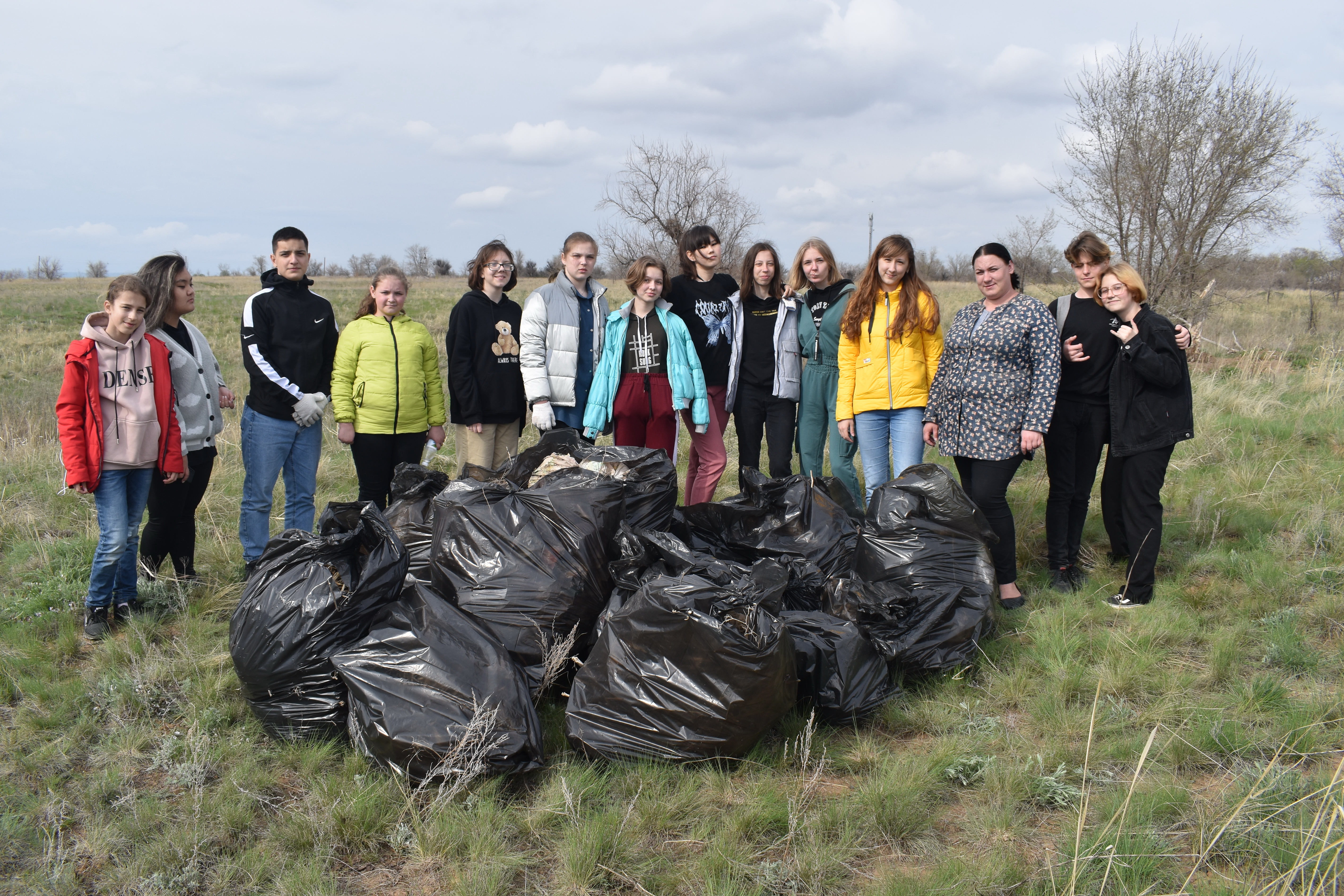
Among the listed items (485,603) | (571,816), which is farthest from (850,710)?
(485,603)

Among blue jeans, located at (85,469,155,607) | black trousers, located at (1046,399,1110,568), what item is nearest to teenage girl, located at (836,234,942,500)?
black trousers, located at (1046,399,1110,568)

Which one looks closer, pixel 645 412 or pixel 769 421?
pixel 645 412

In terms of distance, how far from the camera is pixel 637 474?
3.29 meters

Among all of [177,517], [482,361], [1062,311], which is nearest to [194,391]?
[177,517]

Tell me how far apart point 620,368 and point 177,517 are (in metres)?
2.28

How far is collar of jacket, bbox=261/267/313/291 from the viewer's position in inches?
154

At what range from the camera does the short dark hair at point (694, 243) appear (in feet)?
14.3

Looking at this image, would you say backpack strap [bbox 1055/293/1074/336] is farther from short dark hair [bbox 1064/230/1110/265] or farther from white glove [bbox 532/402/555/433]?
white glove [bbox 532/402/555/433]

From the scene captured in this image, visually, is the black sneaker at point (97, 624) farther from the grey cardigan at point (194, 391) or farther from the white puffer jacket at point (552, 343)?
the white puffer jacket at point (552, 343)

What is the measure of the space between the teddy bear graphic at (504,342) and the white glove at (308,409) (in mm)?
874

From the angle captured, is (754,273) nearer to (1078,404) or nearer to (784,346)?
(784,346)

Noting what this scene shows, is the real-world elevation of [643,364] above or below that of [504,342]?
below

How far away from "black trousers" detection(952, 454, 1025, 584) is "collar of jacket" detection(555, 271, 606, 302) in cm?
207

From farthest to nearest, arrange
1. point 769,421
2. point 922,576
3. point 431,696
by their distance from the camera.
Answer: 1. point 769,421
2. point 922,576
3. point 431,696
